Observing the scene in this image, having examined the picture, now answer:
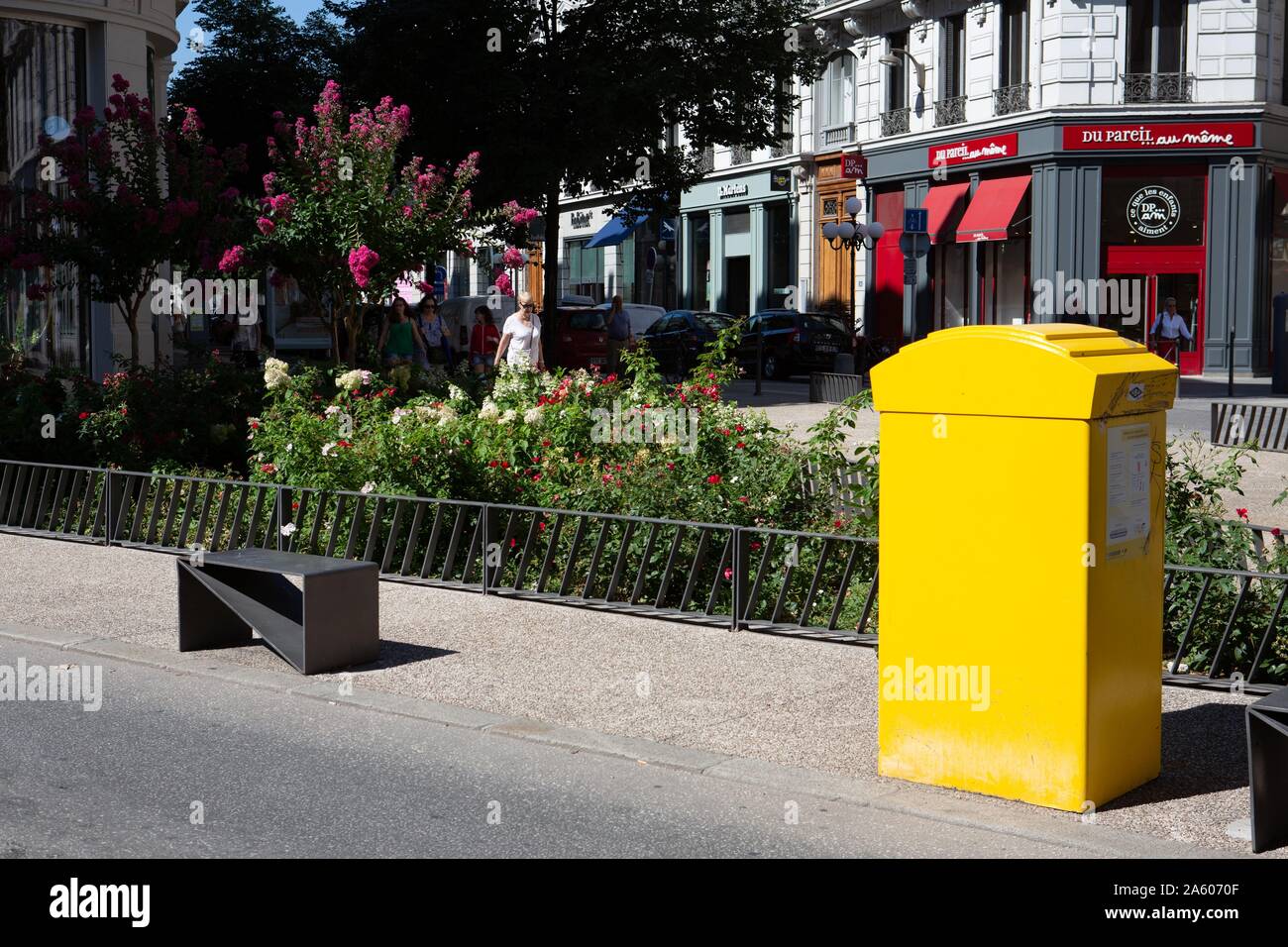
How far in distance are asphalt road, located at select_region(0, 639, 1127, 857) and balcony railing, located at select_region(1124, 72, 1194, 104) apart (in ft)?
95.4

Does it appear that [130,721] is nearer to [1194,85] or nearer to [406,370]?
[406,370]

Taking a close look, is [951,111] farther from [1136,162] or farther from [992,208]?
[1136,162]

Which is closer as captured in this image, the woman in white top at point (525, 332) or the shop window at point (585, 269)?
the woman in white top at point (525, 332)

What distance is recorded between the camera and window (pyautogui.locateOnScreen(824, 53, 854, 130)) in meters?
40.7

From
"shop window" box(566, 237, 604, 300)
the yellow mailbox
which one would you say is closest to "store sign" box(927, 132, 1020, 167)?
"shop window" box(566, 237, 604, 300)

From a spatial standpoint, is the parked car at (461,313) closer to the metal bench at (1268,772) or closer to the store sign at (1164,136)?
the store sign at (1164,136)

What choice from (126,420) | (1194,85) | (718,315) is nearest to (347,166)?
(126,420)

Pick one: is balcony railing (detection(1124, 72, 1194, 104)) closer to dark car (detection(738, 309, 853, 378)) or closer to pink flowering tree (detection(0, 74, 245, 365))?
dark car (detection(738, 309, 853, 378))

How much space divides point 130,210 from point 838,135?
28.4 m

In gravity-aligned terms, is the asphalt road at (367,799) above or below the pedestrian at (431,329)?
below

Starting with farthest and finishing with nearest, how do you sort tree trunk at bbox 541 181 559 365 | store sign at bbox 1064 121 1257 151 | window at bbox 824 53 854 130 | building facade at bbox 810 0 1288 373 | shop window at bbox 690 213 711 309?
shop window at bbox 690 213 711 309, window at bbox 824 53 854 130, building facade at bbox 810 0 1288 373, store sign at bbox 1064 121 1257 151, tree trunk at bbox 541 181 559 365

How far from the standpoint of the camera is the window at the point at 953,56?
36.0m

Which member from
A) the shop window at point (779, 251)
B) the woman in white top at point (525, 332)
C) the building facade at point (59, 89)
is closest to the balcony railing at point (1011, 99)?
the shop window at point (779, 251)

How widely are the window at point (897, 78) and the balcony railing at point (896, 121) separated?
205mm
